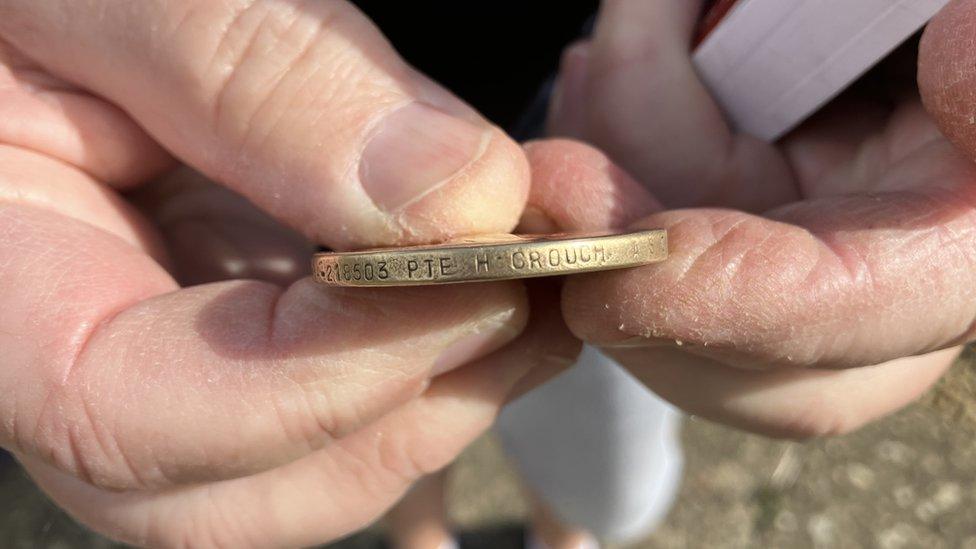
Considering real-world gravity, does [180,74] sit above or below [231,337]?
above

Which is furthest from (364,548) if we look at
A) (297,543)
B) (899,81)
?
(899,81)

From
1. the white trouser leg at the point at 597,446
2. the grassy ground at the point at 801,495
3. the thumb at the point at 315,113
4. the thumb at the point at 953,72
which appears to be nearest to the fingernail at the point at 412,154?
the thumb at the point at 315,113

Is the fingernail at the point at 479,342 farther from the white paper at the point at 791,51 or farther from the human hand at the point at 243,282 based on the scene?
the white paper at the point at 791,51

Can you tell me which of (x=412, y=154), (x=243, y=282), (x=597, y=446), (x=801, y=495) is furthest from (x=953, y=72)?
(x=801, y=495)

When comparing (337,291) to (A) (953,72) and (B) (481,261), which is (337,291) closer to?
(B) (481,261)

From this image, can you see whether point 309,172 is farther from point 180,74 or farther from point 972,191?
point 972,191

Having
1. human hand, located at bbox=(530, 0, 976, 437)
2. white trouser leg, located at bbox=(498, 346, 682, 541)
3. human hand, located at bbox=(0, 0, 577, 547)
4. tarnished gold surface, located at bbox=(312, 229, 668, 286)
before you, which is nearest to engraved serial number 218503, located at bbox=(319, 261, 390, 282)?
tarnished gold surface, located at bbox=(312, 229, 668, 286)

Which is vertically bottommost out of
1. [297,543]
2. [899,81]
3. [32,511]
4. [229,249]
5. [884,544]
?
[884,544]

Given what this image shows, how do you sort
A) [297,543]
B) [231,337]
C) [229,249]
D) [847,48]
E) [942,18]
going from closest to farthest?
1. [942,18]
2. [231,337]
3. [847,48]
4. [297,543]
5. [229,249]
